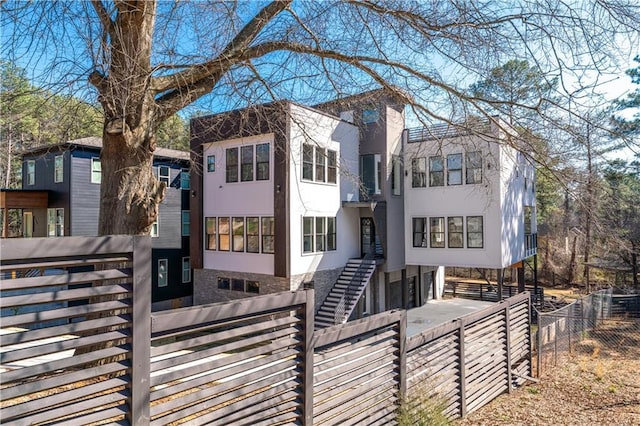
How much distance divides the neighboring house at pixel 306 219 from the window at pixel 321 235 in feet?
0.12

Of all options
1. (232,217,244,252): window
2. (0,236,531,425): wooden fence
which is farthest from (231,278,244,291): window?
(0,236,531,425): wooden fence

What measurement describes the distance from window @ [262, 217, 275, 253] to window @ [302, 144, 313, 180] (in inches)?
77.3

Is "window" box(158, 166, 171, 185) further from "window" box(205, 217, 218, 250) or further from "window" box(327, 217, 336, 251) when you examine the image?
"window" box(327, 217, 336, 251)

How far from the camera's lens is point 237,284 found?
15.1 metres

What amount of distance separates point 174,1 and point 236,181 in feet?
35.8

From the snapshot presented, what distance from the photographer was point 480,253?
15.6 m

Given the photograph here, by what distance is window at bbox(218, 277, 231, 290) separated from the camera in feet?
50.5

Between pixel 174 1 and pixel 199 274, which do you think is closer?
pixel 174 1

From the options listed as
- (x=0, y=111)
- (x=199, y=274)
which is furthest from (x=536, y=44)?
(x=199, y=274)

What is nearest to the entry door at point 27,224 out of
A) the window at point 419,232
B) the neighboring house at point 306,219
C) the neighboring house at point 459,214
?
the neighboring house at point 306,219

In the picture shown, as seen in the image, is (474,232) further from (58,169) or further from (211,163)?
(58,169)

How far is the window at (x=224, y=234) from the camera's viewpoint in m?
15.4

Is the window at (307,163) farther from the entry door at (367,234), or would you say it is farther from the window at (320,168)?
the entry door at (367,234)

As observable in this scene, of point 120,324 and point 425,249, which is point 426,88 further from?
point 425,249
